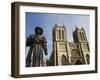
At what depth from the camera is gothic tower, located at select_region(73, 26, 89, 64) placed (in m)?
1.90

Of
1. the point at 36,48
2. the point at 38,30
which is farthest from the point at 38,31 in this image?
the point at 36,48

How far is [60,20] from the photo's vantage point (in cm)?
183

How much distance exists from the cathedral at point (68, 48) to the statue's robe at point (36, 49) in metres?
0.07

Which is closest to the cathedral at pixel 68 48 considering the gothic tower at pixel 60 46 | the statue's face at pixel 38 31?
the gothic tower at pixel 60 46

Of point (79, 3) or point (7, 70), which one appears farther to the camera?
point (79, 3)

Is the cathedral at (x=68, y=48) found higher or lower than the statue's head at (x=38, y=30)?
lower

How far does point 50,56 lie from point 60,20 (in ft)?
0.91

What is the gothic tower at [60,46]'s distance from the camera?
1.81 metres

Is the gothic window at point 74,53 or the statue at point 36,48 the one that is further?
the gothic window at point 74,53

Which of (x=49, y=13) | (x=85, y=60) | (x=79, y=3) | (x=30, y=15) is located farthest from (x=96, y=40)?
(x=30, y=15)

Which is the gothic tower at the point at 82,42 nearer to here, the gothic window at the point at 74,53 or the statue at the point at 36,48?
the gothic window at the point at 74,53

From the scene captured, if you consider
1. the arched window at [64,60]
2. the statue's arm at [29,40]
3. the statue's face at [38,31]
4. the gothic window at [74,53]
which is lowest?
the arched window at [64,60]

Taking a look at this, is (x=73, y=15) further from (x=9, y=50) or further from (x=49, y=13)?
(x=9, y=50)

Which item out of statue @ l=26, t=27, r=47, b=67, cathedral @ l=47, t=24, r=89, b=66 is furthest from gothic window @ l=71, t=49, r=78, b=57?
statue @ l=26, t=27, r=47, b=67
